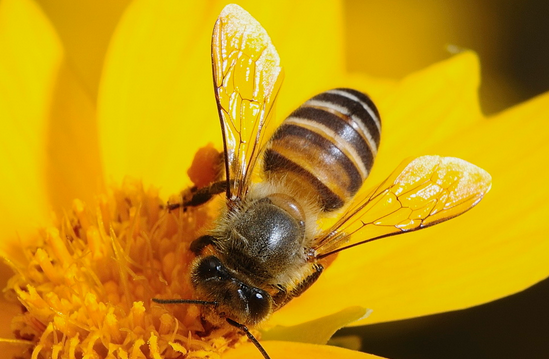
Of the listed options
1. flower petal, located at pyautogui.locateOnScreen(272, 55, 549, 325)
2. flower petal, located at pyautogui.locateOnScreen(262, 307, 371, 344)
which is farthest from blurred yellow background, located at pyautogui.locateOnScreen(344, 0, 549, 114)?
flower petal, located at pyautogui.locateOnScreen(262, 307, 371, 344)

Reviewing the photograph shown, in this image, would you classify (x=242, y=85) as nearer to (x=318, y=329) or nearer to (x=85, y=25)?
(x=318, y=329)

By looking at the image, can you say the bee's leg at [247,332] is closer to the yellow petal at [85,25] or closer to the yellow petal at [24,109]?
the yellow petal at [24,109]

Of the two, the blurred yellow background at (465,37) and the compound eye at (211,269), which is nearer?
the compound eye at (211,269)

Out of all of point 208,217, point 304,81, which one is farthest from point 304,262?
point 304,81

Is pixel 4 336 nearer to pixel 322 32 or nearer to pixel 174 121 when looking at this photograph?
pixel 174 121

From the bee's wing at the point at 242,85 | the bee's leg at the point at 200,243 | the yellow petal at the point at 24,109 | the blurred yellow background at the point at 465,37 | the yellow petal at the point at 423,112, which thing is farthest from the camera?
the blurred yellow background at the point at 465,37

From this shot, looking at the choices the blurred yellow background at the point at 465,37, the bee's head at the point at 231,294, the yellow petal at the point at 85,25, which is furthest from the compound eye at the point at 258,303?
the blurred yellow background at the point at 465,37
